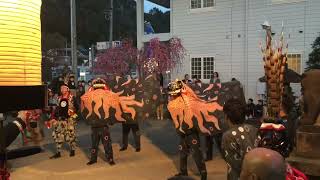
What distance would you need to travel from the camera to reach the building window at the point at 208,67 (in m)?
21.2

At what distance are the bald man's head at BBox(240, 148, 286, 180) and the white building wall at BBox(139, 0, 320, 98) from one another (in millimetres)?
16699

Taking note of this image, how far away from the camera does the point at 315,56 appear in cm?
1722

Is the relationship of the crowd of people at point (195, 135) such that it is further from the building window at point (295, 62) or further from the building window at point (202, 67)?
the building window at point (202, 67)

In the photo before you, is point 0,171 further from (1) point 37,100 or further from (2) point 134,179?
(2) point 134,179

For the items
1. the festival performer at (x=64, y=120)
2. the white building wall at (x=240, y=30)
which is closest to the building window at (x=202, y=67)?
the white building wall at (x=240, y=30)

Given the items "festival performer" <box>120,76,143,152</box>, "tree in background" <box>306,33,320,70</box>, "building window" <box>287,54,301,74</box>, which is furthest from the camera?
"building window" <box>287,54,301,74</box>

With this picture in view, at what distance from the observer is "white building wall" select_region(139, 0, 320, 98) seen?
18438mm

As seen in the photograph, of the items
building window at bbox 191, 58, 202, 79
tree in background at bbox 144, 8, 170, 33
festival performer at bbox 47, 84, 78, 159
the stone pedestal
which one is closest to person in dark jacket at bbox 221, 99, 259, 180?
the stone pedestal

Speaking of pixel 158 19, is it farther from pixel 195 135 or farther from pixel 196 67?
pixel 195 135

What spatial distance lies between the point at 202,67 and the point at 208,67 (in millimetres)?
288

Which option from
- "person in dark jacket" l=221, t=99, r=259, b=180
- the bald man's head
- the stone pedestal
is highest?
the bald man's head

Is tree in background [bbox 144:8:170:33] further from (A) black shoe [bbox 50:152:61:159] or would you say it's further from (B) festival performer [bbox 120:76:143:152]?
(A) black shoe [bbox 50:152:61:159]

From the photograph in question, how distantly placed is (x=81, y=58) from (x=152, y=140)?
109 feet

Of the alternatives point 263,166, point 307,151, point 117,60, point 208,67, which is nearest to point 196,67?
point 208,67
